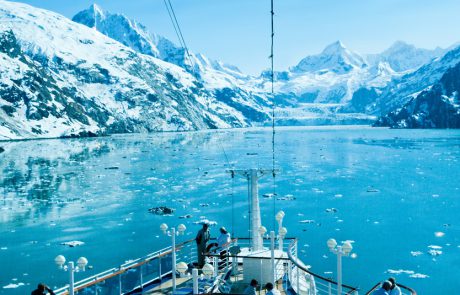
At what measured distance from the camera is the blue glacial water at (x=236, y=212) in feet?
95.5

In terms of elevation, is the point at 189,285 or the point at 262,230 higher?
the point at 262,230

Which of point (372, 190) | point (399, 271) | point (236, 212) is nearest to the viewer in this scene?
point (399, 271)

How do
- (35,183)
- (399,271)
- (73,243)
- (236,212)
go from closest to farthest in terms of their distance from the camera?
(399,271), (73,243), (236,212), (35,183)

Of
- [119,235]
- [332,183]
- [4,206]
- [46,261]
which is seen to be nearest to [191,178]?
[332,183]

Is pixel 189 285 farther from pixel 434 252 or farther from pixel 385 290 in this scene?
pixel 434 252

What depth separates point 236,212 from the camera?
44.8 meters

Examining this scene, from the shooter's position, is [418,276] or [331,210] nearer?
[418,276]

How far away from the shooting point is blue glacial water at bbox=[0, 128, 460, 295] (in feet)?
95.5

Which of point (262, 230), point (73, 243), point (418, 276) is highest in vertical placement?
point (262, 230)

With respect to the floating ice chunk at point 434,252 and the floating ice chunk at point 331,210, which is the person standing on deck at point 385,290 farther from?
the floating ice chunk at point 331,210

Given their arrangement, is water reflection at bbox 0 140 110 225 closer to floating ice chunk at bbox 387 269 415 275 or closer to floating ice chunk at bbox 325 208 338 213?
floating ice chunk at bbox 325 208 338 213

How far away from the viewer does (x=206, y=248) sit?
17359mm

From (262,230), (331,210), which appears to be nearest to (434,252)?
(331,210)

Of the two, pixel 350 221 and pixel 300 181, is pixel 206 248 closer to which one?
pixel 350 221
